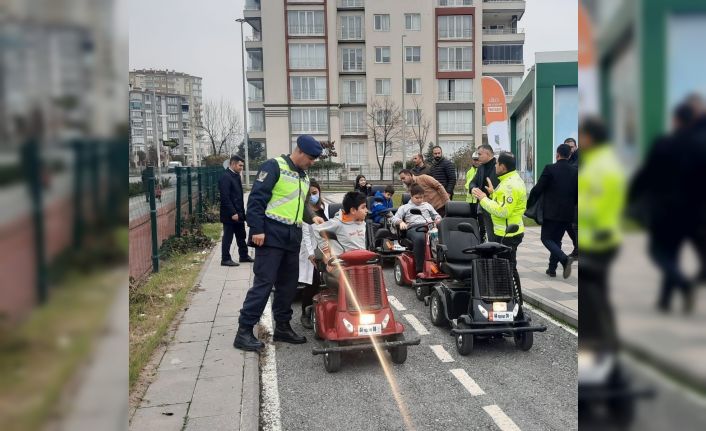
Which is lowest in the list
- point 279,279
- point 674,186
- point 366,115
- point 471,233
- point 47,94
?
point 279,279

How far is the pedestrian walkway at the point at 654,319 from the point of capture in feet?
1.68

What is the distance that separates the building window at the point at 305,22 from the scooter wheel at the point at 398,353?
45113 mm

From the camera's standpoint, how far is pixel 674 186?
515 mm

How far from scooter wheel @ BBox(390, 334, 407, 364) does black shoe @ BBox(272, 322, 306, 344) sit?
106 centimetres

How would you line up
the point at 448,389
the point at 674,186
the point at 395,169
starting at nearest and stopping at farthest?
1. the point at 674,186
2. the point at 448,389
3. the point at 395,169

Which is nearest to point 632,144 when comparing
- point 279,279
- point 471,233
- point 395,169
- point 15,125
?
point 15,125

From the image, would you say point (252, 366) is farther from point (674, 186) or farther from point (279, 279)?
point (674, 186)

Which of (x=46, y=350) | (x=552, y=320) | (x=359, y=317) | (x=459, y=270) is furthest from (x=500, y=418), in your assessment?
(x=46, y=350)

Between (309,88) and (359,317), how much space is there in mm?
44555

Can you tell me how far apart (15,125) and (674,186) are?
64cm

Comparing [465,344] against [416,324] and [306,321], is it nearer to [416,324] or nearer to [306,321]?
[416,324]

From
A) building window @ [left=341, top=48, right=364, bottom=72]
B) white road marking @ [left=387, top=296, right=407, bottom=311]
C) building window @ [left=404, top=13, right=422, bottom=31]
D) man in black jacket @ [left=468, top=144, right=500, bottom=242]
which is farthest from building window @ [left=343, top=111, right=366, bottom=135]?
white road marking @ [left=387, top=296, right=407, bottom=311]

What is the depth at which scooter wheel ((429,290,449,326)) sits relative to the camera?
18.4ft

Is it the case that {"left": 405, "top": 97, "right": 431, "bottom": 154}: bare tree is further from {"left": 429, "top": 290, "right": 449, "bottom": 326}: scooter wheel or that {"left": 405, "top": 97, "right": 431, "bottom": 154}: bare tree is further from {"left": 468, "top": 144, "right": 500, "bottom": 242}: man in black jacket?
{"left": 429, "top": 290, "right": 449, "bottom": 326}: scooter wheel
